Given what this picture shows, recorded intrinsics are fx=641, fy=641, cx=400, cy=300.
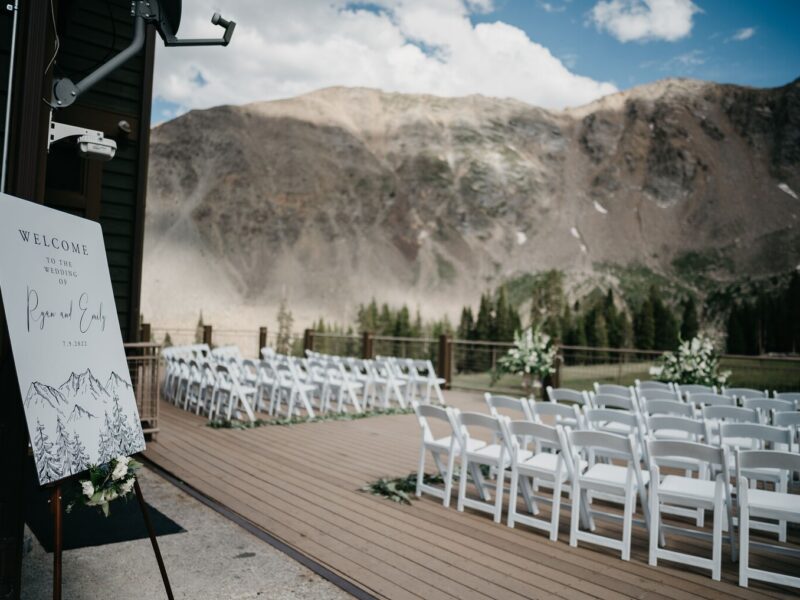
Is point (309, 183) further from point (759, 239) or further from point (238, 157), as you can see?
point (759, 239)

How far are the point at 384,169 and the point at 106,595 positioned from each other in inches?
2393

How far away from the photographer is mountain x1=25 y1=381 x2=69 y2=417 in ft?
7.42

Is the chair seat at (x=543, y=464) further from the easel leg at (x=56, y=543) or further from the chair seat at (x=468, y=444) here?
the easel leg at (x=56, y=543)

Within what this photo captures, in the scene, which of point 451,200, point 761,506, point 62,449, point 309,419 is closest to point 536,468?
point 761,506

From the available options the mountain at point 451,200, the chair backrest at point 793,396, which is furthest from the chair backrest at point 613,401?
the mountain at point 451,200

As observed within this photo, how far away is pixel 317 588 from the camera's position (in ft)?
11.1

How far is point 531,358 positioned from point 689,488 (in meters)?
7.37

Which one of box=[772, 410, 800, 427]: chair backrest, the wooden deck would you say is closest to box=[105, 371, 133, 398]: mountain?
the wooden deck

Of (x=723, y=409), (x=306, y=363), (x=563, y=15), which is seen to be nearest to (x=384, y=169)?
(x=563, y=15)

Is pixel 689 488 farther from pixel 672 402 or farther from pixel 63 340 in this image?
pixel 63 340

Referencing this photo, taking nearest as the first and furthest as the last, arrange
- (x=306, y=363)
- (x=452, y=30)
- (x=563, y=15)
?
(x=306, y=363), (x=563, y=15), (x=452, y=30)

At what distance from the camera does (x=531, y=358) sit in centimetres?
1115

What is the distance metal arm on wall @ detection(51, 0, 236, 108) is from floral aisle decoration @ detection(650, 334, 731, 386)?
27.3 ft

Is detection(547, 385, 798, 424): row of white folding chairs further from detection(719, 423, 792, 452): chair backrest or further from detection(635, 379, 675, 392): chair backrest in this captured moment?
detection(719, 423, 792, 452): chair backrest
